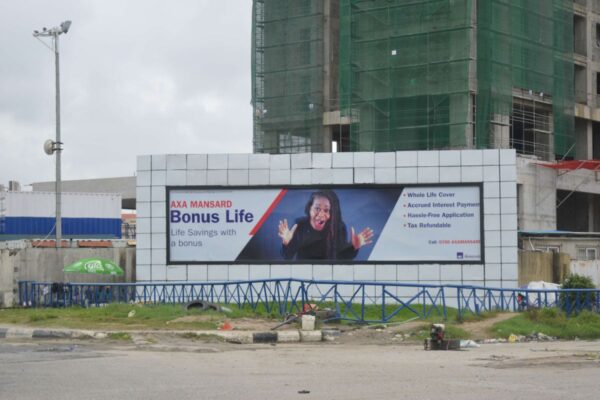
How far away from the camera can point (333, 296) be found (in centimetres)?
2728

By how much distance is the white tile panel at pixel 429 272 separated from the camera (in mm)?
28812

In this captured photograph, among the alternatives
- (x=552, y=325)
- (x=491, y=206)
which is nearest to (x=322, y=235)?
(x=491, y=206)

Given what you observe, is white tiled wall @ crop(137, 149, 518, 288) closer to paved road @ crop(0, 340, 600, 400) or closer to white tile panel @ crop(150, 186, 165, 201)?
white tile panel @ crop(150, 186, 165, 201)

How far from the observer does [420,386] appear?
40.6ft

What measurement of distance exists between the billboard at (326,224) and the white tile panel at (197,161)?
74 cm

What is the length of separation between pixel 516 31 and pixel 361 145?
998 cm

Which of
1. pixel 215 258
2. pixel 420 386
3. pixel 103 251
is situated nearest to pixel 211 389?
pixel 420 386

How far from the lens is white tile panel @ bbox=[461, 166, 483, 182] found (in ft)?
94.8

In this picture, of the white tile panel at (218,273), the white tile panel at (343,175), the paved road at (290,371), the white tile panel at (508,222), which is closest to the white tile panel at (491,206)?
the white tile panel at (508,222)

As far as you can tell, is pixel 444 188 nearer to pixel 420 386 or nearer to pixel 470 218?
pixel 470 218

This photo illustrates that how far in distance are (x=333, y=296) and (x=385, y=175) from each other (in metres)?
4.30

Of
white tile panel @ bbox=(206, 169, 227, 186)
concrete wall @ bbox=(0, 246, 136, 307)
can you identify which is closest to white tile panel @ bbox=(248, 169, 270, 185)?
white tile panel @ bbox=(206, 169, 227, 186)

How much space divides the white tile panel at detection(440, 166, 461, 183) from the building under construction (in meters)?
18.5

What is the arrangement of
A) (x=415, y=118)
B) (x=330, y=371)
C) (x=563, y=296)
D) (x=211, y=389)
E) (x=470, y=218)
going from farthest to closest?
(x=415, y=118), (x=470, y=218), (x=563, y=296), (x=330, y=371), (x=211, y=389)
